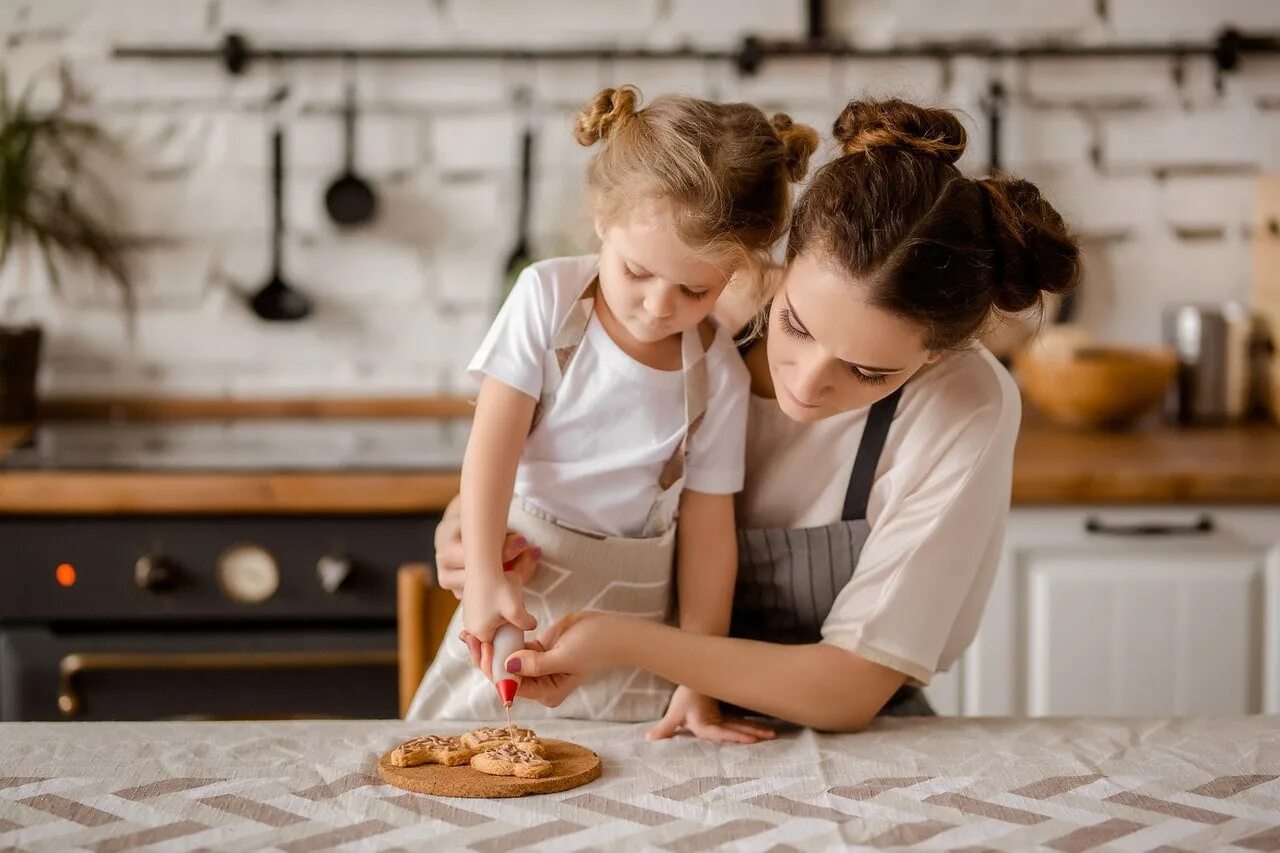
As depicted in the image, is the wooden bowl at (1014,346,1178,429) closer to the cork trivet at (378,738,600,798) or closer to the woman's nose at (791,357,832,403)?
the woman's nose at (791,357,832,403)

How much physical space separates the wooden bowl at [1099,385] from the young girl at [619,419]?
1.16 m

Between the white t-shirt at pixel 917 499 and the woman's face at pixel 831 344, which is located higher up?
the woman's face at pixel 831 344

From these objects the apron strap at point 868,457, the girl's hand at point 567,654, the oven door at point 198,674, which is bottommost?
the oven door at point 198,674

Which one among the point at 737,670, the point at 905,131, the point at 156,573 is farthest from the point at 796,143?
the point at 156,573

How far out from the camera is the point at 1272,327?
8.02 ft

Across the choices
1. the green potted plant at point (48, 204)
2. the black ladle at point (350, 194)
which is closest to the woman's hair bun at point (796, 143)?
the black ladle at point (350, 194)

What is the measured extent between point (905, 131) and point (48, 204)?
1814mm

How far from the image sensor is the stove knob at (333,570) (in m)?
1.97

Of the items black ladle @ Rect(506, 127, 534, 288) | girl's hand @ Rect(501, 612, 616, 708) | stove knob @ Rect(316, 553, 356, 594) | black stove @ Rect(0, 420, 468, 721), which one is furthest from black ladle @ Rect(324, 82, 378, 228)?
girl's hand @ Rect(501, 612, 616, 708)

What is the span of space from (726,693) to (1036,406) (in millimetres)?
1518

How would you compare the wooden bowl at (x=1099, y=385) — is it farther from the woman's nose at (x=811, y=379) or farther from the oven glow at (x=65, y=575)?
the oven glow at (x=65, y=575)

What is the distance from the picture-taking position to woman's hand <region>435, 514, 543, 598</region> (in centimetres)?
126

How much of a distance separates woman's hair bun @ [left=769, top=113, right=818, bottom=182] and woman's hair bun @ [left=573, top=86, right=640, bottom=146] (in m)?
0.13

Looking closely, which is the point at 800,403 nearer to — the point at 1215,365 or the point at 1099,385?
the point at 1099,385
